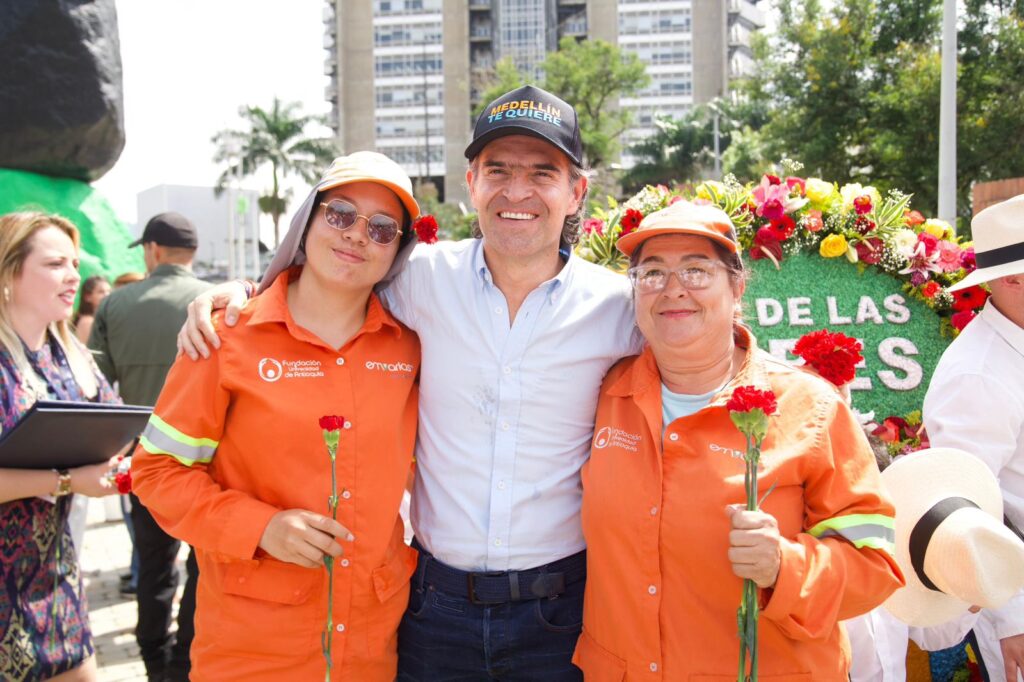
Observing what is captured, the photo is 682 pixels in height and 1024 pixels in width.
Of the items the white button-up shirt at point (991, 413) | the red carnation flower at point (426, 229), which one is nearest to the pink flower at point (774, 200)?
the white button-up shirt at point (991, 413)

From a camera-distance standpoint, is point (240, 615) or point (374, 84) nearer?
point (240, 615)

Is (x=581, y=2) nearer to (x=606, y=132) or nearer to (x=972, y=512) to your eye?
(x=606, y=132)

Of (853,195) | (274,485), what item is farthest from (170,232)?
(853,195)

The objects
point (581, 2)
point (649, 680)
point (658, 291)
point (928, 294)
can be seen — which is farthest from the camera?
point (581, 2)

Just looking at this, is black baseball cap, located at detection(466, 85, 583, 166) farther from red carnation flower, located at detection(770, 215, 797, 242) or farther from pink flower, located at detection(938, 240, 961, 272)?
pink flower, located at detection(938, 240, 961, 272)

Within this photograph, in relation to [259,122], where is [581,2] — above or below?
above

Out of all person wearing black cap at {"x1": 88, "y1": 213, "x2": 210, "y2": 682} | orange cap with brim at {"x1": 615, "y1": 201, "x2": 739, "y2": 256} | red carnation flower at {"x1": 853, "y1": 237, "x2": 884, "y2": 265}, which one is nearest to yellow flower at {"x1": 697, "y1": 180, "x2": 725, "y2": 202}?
red carnation flower at {"x1": 853, "y1": 237, "x2": 884, "y2": 265}

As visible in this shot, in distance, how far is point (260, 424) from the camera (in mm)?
2473

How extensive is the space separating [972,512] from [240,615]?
2.18 meters

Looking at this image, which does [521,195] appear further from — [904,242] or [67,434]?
[904,242]

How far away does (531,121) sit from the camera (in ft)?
8.80

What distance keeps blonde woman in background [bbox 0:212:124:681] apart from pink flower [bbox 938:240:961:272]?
390 cm

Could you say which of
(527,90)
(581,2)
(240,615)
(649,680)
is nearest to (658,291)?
(527,90)

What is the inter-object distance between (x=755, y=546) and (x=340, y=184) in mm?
1597
